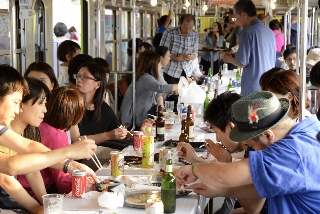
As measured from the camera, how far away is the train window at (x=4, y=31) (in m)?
6.46

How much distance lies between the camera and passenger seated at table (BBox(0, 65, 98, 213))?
299 cm

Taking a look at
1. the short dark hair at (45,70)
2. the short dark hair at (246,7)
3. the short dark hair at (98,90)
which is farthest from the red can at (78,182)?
the short dark hair at (246,7)

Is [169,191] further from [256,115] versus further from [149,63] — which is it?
[149,63]

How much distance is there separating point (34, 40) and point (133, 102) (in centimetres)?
149

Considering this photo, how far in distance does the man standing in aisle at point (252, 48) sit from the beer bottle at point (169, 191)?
4009 millimetres

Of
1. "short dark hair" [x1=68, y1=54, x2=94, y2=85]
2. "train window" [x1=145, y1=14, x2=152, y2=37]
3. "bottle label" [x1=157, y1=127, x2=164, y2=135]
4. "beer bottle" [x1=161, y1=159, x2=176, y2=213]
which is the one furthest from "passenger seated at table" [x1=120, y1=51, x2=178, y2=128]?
"train window" [x1=145, y1=14, x2=152, y2=37]

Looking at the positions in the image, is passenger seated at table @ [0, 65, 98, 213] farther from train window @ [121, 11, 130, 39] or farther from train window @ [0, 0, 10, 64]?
train window @ [121, 11, 130, 39]

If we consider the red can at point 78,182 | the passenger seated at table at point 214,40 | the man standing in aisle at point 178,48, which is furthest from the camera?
the passenger seated at table at point 214,40

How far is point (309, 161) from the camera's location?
8.45ft

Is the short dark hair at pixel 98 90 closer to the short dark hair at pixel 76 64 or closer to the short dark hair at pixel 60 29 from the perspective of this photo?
the short dark hair at pixel 76 64

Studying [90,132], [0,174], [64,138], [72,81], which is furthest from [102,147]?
[0,174]

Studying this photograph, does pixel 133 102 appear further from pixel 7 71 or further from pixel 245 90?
pixel 7 71

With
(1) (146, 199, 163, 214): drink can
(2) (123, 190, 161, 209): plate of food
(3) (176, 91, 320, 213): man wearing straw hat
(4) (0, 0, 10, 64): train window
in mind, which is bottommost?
(2) (123, 190, 161, 209): plate of food

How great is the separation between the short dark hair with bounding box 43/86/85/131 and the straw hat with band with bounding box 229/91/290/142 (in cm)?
154
